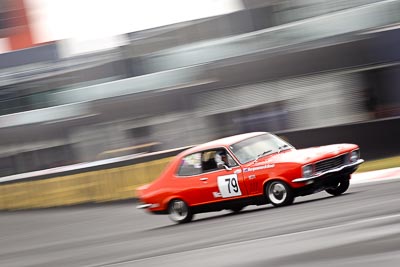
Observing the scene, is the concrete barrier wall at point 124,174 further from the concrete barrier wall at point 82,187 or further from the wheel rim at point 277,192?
the wheel rim at point 277,192

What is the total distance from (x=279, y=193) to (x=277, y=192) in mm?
33

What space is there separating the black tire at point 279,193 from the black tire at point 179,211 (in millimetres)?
1566

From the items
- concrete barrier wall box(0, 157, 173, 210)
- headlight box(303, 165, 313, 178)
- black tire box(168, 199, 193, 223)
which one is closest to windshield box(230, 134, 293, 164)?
headlight box(303, 165, 313, 178)

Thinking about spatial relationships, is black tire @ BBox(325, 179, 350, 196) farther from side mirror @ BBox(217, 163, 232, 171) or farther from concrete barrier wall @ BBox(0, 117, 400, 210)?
concrete barrier wall @ BBox(0, 117, 400, 210)

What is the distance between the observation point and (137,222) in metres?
17.2

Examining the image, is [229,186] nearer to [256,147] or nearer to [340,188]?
[256,147]

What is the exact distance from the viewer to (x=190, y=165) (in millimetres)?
15039

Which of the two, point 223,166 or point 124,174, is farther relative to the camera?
point 124,174

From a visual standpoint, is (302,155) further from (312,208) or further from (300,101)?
(300,101)

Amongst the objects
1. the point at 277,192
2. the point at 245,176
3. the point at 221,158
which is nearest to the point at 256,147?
the point at 221,158

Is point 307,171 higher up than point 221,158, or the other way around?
point 221,158

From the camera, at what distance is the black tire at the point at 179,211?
49.4 ft

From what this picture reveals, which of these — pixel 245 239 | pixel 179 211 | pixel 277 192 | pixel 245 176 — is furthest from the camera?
pixel 179 211

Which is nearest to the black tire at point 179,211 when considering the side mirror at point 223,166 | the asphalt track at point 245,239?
the asphalt track at point 245,239
